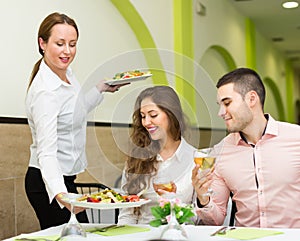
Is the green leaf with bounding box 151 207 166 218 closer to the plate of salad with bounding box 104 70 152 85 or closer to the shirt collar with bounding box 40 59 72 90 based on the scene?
the plate of salad with bounding box 104 70 152 85

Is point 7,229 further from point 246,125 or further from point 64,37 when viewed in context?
point 246,125

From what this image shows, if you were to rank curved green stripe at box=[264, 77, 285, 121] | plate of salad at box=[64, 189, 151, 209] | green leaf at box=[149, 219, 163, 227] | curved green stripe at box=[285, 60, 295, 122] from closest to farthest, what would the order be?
green leaf at box=[149, 219, 163, 227], plate of salad at box=[64, 189, 151, 209], curved green stripe at box=[264, 77, 285, 121], curved green stripe at box=[285, 60, 295, 122]

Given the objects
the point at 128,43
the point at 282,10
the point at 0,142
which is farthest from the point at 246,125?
the point at 282,10

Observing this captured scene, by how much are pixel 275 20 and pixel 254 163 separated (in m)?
6.12

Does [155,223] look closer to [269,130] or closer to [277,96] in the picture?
[269,130]

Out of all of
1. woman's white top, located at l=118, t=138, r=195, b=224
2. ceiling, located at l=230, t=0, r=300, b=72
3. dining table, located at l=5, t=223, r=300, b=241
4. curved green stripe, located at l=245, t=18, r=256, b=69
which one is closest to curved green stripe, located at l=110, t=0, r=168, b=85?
woman's white top, located at l=118, t=138, r=195, b=224

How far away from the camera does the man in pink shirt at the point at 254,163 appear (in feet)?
7.21

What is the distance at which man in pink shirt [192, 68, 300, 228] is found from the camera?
2197 millimetres

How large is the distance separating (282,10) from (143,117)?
19.3 ft

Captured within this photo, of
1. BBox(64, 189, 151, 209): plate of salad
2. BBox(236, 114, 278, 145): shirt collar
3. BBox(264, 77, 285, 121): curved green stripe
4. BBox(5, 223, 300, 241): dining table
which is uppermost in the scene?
BBox(264, 77, 285, 121): curved green stripe

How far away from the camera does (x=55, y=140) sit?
2.17 meters

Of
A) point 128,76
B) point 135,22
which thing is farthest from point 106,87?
point 135,22

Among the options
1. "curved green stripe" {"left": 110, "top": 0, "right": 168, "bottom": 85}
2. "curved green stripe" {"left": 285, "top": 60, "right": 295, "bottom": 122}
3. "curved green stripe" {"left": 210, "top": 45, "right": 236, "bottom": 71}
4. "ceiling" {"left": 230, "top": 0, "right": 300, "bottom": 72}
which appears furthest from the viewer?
"curved green stripe" {"left": 285, "top": 60, "right": 295, "bottom": 122}

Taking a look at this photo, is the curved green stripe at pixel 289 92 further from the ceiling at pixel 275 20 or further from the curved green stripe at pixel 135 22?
the curved green stripe at pixel 135 22
